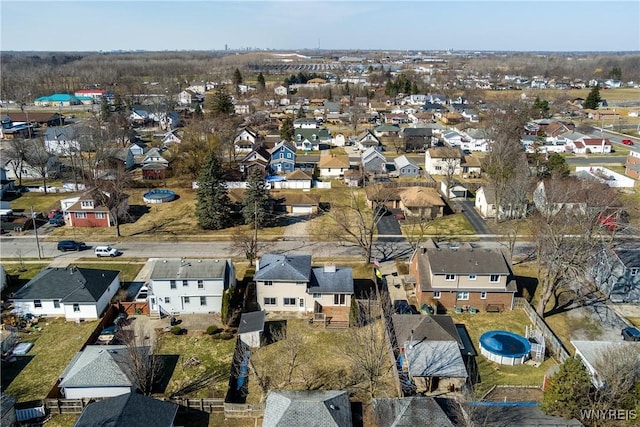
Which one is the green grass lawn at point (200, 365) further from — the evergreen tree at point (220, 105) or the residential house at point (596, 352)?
the evergreen tree at point (220, 105)

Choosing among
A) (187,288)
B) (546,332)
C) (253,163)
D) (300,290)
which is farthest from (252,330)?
(253,163)

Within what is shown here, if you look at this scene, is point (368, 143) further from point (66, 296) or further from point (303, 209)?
point (66, 296)

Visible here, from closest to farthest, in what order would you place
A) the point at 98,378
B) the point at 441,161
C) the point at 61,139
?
the point at 98,378, the point at 441,161, the point at 61,139

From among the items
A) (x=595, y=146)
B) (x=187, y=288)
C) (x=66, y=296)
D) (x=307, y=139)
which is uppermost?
(x=307, y=139)

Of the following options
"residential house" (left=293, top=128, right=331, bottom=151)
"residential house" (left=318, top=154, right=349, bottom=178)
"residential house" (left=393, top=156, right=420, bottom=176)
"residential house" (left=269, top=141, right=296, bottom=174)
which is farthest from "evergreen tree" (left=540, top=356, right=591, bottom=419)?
"residential house" (left=293, top=128, right=331, bottom=151)

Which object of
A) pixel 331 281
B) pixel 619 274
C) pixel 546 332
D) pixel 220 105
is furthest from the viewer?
pixel 220 105

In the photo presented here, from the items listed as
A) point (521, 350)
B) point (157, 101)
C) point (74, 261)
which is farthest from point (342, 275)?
point (157, 101)

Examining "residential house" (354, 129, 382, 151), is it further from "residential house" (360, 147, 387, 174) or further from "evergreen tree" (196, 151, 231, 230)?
"evergreen tree" (196, 151, 231, 230)
